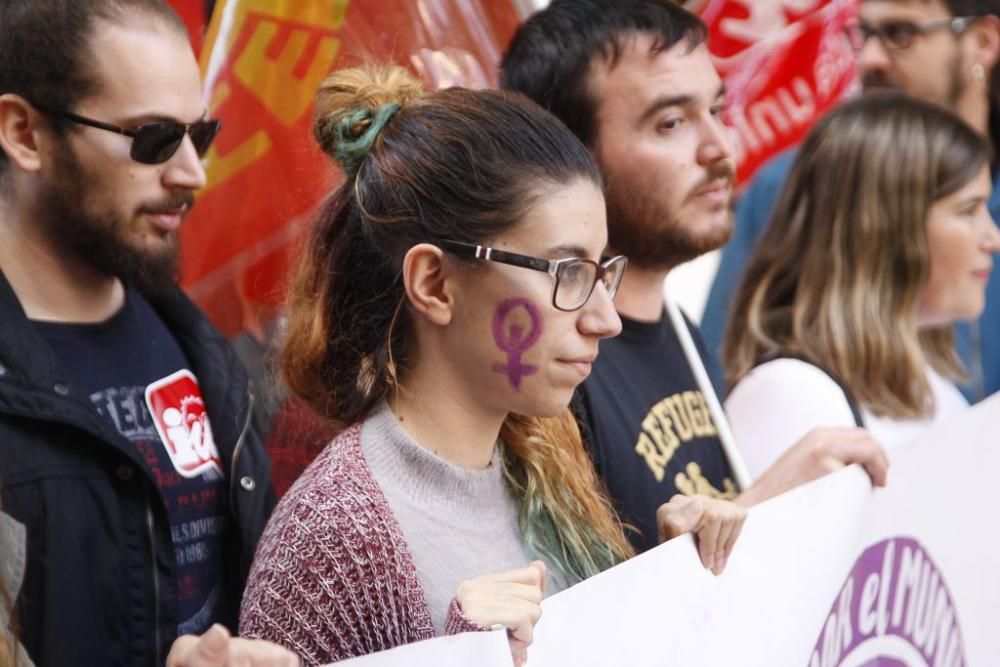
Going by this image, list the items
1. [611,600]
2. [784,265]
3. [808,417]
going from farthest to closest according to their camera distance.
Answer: [784,265] < [808,417] < [611,600]

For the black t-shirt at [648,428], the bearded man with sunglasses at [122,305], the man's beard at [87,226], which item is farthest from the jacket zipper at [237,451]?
the black t-shirt at [648,428]

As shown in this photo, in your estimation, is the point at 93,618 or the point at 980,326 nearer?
the point at 93,618

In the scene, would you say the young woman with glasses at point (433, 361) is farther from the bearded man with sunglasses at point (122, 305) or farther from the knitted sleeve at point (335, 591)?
the bearded man with sunglasses at point (122, 305)

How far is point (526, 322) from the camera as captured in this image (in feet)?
6.49

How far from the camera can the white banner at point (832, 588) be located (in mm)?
1841

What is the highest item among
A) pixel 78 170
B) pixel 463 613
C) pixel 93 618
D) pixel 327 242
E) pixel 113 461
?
pixel 463 613

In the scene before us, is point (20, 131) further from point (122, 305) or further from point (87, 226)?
point (122, 305)

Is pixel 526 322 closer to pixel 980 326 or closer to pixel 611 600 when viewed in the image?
pixel 611 600

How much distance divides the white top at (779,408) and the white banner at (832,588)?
25cm

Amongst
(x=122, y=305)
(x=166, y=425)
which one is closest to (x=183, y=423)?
(x=166, y=425)

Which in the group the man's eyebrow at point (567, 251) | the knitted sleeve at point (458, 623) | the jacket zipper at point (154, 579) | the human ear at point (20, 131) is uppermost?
the man's eyebrow at point (567, 251)

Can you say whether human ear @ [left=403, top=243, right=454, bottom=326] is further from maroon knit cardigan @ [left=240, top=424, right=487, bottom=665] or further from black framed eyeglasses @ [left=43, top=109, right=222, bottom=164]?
black framed eyeglasses @ [left=43, top=109, right=222, bottom=164]

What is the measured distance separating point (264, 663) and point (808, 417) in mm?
1538

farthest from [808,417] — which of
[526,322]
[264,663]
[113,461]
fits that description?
[264,663]
